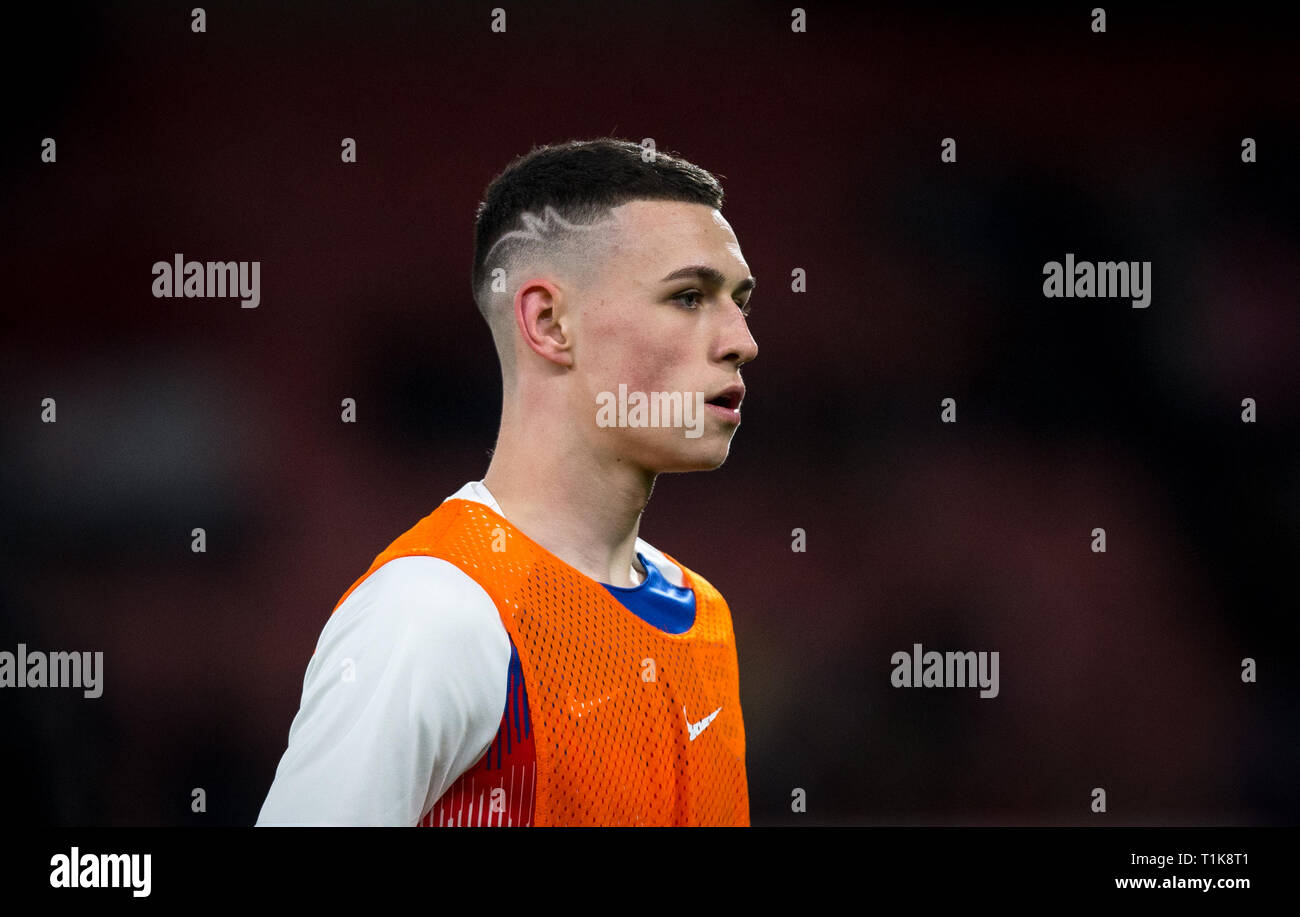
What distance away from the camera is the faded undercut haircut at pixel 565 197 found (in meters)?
2.28

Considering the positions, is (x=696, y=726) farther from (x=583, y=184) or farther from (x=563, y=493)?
(x=583, y=184)

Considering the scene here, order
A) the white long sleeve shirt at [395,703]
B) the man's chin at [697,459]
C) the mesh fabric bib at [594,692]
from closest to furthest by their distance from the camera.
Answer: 1. the white long sleeve shirt at [395,703]
2. the mesh fabric bib at [594,692]
3. the man's chin at [697,459]

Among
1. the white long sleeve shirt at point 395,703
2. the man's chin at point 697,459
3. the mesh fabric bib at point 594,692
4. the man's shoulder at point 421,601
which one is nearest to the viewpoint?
the white long sleeve shirt at point 395,703

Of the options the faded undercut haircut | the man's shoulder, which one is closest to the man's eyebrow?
the faded undercut haircut

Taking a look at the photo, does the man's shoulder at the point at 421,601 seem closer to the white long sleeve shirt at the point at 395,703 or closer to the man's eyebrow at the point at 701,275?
the white long sleeve shirt at the point at 395,703

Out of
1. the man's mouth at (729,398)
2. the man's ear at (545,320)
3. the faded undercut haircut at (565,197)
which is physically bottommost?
the man's mouth at (729,398)

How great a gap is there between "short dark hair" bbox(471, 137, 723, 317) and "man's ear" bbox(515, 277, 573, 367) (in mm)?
147

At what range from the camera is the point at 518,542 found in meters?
2.14

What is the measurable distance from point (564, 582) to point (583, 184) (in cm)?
78

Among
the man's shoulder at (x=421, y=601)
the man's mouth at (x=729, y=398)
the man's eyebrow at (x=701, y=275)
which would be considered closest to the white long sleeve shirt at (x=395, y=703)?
the man's shoulder at (x=421, y=601)

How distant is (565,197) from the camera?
7.57ft

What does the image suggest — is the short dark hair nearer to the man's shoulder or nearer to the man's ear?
the man's ear

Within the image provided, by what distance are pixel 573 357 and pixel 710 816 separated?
921 millimetres
